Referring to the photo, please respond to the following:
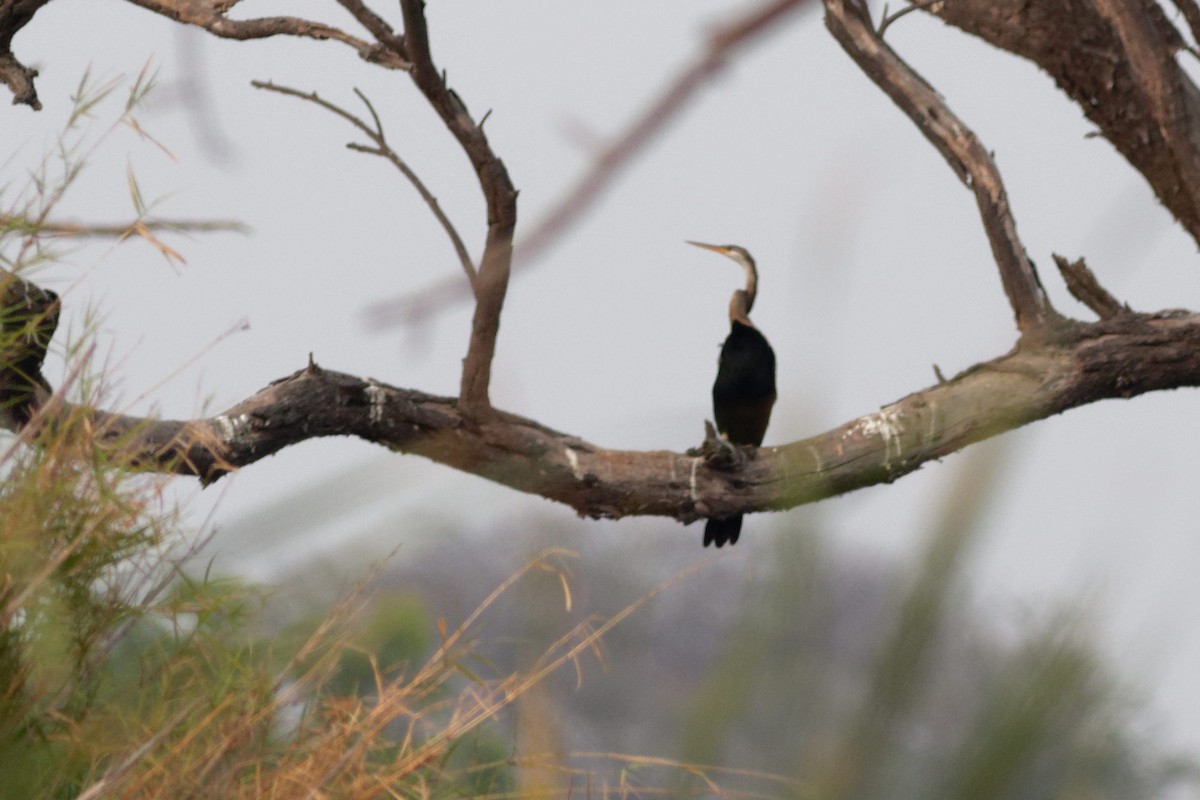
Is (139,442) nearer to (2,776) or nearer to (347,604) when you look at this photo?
(347,604)

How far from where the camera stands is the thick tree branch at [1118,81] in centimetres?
246

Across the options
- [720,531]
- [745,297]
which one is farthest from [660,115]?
[745,297]

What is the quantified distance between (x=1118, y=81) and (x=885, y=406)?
32.8 inches

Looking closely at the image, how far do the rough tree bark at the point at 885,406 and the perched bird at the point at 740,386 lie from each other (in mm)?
727

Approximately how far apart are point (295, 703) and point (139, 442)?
50 cm

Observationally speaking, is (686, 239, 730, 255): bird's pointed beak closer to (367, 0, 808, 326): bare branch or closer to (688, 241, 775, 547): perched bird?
(688, 241, 775, 547): perched bird

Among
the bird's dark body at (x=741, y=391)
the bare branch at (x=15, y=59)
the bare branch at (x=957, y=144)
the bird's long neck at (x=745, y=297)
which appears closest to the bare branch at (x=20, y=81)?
the bare branch at (x=15, y=59)

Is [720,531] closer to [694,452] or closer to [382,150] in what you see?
[694,452]

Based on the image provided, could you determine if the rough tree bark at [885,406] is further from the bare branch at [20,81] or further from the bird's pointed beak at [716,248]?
the bird's pointed beak at [716,248]

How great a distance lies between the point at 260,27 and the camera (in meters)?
2.09

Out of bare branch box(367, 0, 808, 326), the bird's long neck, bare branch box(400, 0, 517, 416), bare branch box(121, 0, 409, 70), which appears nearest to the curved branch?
bare branch box(400, 0, 517, 416)

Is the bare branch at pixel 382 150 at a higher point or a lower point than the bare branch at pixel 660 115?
higher

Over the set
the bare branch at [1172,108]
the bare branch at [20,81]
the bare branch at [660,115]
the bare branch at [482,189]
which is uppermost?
the bare branch at [1172,108]

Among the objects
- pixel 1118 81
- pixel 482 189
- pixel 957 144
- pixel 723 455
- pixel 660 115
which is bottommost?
pixel 660 115
